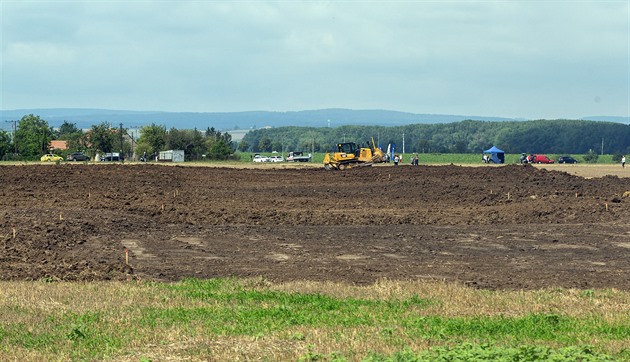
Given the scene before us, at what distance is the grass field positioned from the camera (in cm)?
1173

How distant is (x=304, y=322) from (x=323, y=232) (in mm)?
13084

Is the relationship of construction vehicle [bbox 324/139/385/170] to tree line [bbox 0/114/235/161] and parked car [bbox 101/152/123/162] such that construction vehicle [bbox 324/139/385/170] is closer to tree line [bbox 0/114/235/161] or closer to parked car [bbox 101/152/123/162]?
parked car [bbox 101/152/123/162]

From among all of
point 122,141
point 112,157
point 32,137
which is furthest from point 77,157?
point 122,141

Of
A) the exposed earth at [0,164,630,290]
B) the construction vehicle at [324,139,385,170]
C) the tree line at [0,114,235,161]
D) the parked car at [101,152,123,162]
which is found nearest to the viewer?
the exposed earth at [0,164,630,290]

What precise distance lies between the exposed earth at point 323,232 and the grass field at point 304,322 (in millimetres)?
1816

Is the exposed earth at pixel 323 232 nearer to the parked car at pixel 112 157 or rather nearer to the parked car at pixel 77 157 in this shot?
the parked car at pixel 77 157

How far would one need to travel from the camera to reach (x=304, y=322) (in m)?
14.0

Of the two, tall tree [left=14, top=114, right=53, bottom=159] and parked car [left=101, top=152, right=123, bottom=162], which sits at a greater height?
tall tree [left=14, top=114, right=53, bottom=159]

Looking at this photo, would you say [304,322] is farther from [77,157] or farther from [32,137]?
[32,137]

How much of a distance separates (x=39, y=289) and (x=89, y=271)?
2.31 meters

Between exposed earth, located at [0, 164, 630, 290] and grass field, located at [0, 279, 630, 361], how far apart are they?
5.96 feet

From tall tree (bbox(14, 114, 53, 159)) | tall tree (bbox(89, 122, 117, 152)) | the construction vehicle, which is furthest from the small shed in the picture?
the construction vehicle

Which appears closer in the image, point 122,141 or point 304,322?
point 304,322

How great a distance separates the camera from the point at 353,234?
2658cm
